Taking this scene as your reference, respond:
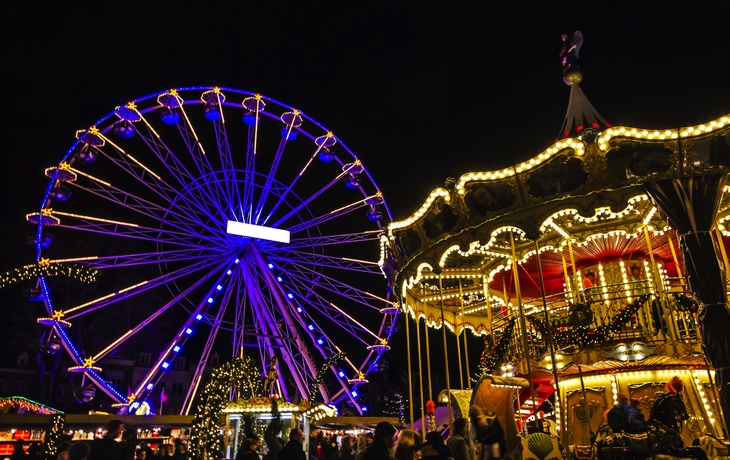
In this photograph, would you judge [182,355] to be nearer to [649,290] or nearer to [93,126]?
[93,126]

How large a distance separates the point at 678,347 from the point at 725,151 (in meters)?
3.13

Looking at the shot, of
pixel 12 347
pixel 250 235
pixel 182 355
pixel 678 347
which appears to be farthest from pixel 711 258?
pixel 182 355

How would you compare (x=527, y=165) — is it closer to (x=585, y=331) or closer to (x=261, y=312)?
(x=585, y=331)

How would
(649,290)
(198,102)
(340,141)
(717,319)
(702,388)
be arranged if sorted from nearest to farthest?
(717,319), (702,388), (649,290), (198,102), (340,141)

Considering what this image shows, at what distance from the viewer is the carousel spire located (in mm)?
11383

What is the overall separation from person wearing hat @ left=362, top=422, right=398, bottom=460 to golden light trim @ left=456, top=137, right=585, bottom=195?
4811mm

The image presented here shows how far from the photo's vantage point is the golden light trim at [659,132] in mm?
6414

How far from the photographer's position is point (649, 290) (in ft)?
32.5

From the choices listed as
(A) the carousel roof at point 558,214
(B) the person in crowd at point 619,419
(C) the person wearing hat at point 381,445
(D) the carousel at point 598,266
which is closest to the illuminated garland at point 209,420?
(D) the carousel at point 598,266

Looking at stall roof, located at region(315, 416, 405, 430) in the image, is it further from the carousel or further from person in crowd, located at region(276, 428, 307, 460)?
person in crowd, located at region(276, 428, 307, 460)

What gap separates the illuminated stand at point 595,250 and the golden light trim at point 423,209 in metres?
0.02

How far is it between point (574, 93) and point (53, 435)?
584 inches

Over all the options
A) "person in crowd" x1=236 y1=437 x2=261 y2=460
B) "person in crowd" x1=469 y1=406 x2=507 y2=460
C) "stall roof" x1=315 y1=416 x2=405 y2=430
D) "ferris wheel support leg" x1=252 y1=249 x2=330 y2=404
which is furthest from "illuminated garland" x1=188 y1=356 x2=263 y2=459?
"stall roof" x1=315 y1=416 x2=405 y2=430

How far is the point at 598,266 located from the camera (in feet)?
35.5
